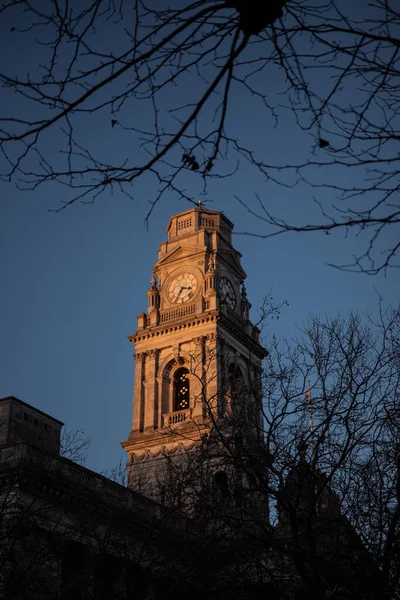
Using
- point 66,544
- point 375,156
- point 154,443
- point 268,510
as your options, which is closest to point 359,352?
point 268,510

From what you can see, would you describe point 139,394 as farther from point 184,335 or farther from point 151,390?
point 184,335

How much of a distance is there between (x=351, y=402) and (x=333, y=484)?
2210 mm

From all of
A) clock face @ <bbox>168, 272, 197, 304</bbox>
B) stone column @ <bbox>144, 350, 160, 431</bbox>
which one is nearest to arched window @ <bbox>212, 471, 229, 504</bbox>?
stone column @ <bbox>144, 350, 160, 431</bbox>

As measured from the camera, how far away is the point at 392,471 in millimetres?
16766

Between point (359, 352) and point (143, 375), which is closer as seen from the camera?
point (359, 352)

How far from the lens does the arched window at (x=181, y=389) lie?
5472 centimetres

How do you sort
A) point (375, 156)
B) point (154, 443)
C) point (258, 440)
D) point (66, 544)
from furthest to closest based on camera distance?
point (154, 443) < point (66, 544) < point (258, 440) < point (375, 156)

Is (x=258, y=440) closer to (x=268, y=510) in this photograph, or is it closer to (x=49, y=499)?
(x=268, y=510)

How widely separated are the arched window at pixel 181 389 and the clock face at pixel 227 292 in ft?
22.5

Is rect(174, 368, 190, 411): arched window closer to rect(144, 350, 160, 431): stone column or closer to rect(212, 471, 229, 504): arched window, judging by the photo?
rect(144, 350, 160, 431): stone column

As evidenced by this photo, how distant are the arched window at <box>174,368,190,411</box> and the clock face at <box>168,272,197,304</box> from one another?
5873 millimetres

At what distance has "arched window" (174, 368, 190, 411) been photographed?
5472 cm

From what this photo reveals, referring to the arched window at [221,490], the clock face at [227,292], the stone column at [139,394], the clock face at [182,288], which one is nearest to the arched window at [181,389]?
the stone column at [139,394]

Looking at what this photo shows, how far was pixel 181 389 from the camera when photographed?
55.5m
